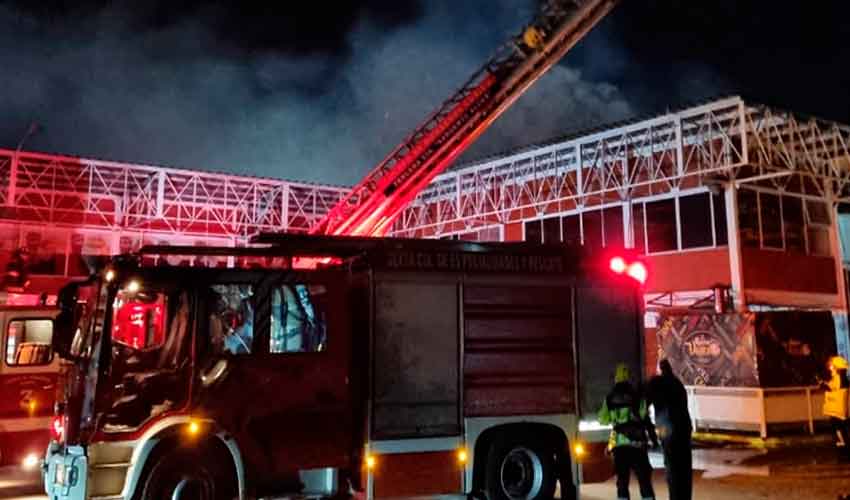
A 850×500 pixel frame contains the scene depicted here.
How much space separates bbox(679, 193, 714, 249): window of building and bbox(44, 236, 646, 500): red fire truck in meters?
11.8

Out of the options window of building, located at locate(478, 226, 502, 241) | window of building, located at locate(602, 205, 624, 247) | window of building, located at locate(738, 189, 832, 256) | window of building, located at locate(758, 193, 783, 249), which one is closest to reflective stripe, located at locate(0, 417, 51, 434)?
window of building, located at locate(602, 205, 624, 247)

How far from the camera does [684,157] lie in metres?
20.0

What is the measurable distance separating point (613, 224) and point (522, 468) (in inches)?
579

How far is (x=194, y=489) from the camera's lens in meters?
6.83

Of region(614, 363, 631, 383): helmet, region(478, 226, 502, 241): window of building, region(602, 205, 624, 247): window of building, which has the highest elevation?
region(478, 226, 502, 241): window of building

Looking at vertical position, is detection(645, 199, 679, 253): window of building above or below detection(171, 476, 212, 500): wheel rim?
above

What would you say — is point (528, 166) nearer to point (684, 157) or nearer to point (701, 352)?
point (684, 157)

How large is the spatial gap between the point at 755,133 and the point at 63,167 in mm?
21009

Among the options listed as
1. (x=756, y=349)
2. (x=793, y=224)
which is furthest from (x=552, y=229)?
(x=756, y=349)

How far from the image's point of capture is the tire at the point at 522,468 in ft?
26.2

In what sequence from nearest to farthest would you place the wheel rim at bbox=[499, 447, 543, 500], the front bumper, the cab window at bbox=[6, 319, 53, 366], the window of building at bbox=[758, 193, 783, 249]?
the front bumper → the wheel rim at bbox=[499, 447, 543, 500] → the cab window at bbox=[6, 319, 53, 366] → the window of building at bbox=[758, 193, 783, 249]

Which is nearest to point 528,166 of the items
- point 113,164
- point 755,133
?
point 755,133

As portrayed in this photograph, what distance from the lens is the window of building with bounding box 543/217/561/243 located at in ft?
77.4

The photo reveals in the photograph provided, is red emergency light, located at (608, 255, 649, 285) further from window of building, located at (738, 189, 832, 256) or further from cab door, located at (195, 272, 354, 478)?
window of building, located at (738, 189, 832, 256)
